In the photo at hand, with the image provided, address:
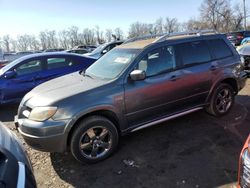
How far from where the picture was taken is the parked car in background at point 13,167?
2042 millimetres

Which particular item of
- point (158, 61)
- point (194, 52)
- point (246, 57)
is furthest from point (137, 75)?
point (246, 57)

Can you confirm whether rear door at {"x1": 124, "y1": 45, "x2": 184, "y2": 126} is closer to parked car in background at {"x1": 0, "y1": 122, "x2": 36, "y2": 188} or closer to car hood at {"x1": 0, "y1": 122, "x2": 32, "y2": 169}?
car hood at {"x1": 0, "y1": 122, "x2": 32, "y2": 169}

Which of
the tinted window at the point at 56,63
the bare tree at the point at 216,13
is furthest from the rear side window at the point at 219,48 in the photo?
the bare tree at the point at 216,13

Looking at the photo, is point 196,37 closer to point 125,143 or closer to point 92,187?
point 125,143

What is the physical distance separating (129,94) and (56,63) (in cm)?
426

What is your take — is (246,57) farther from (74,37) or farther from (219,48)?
(74,37)

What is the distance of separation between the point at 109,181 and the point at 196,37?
10.9 ft

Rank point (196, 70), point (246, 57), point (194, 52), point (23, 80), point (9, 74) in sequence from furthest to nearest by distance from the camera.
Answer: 1. point (246, 57)
2. point (23, 80)
3. point (9, 74)
4. point (194, 52)
5. point (196, 70)

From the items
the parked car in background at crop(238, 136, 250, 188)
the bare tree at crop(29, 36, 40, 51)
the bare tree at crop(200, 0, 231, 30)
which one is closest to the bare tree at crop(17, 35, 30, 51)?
the bare tree at crop(29, 36, 40, 51)

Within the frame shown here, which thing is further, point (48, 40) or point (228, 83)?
point (48, 40)

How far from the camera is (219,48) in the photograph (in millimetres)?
5566

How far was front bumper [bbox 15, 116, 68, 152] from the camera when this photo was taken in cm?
375

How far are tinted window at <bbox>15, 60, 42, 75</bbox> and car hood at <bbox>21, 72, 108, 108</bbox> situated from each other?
9.70 feet

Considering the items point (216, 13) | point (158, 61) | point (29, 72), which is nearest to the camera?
point (158, 61)
